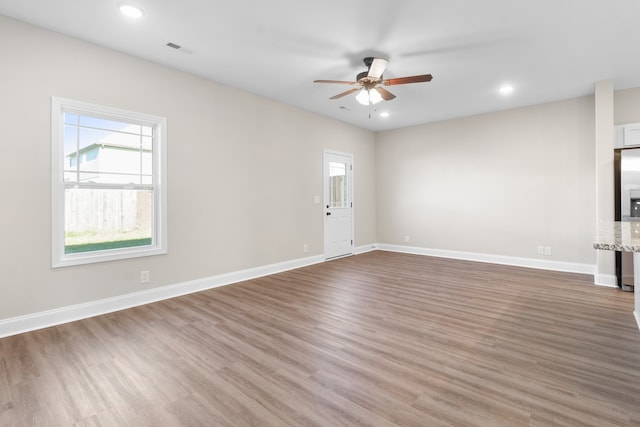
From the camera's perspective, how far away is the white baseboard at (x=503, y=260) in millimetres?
4938

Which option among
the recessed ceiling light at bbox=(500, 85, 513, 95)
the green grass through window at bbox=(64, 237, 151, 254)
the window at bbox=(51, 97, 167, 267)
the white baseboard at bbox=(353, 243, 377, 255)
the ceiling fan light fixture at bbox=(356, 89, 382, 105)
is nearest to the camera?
the window at bbox=(51, 97, 167, 267)

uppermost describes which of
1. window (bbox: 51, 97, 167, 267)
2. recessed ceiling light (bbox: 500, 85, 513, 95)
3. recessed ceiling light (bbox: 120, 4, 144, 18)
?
recessed ceiling light (bbox: 500, 85, 513, 95)

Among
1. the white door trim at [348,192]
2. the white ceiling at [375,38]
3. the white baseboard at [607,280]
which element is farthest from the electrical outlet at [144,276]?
the white baseboard at [607,280]

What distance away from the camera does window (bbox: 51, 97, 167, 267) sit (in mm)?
3014

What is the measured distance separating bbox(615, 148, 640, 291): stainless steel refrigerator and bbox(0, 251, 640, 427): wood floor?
1.41ft

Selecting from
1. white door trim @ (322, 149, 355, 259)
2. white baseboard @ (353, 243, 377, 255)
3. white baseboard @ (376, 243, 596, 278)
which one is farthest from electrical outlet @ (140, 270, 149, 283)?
white baseboard @ (376, 243, 596, 278)

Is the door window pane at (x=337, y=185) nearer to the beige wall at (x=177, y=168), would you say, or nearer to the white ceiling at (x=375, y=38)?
the beige wall at (x=177, y=168)

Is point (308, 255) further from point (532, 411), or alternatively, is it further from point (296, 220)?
point (532, 411)

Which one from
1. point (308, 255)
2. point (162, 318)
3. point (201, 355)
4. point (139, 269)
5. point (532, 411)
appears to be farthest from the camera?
point (308, 255)

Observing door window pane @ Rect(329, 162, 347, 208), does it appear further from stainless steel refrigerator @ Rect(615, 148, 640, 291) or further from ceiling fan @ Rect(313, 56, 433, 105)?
stainless steel refrigerator @ Rect(615, 148, 640, 291)

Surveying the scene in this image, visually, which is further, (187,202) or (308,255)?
(308,255)

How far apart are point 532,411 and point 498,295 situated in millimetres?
2326

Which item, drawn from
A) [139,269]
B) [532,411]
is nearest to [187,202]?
[139,269]

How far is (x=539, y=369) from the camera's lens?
212 cm
